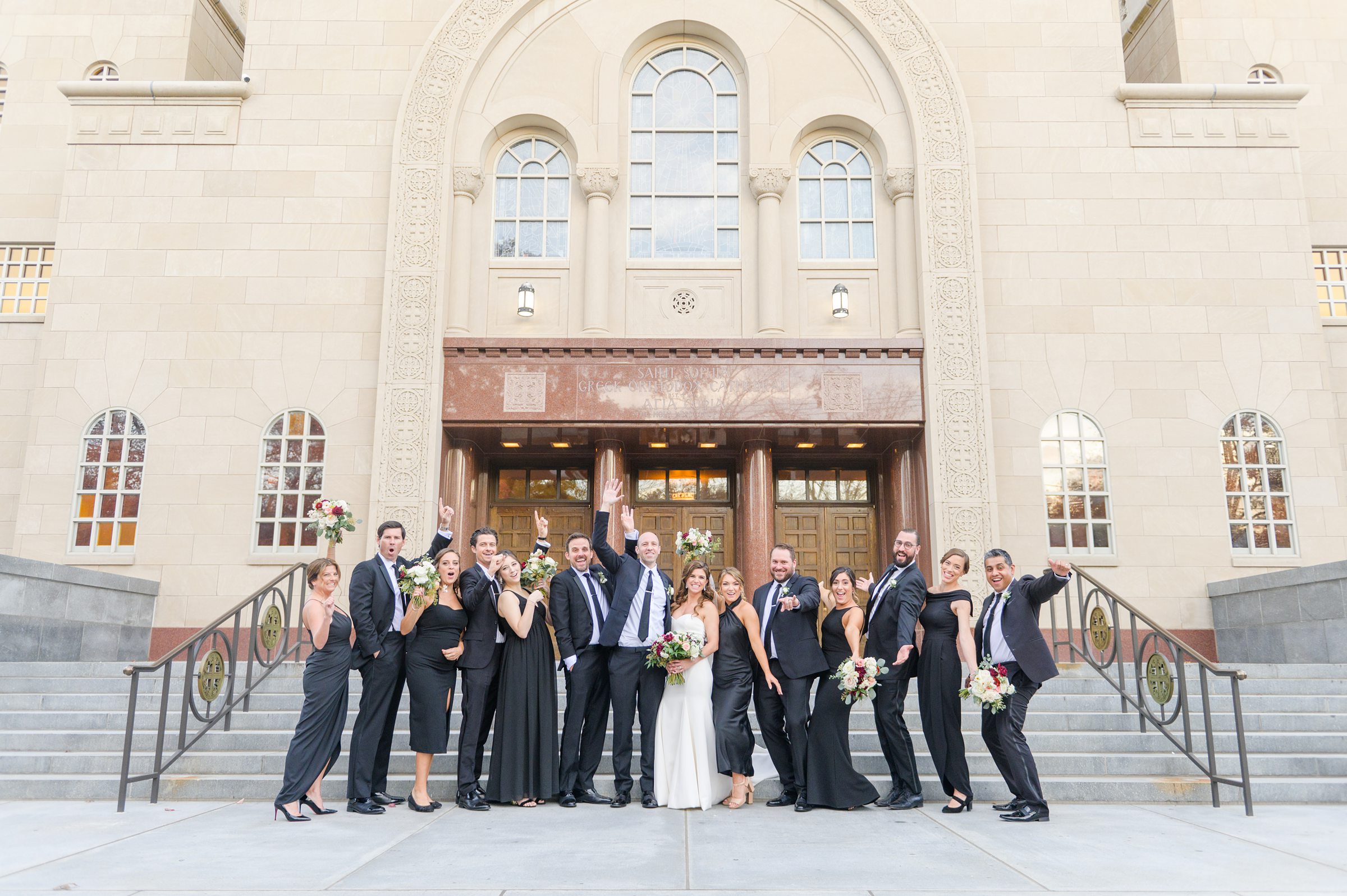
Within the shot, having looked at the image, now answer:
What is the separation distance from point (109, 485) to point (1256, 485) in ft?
52.8

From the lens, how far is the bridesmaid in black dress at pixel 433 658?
7.22m

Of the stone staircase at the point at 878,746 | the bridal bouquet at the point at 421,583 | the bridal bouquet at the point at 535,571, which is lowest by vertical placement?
the stone staircase at the point at 878,746

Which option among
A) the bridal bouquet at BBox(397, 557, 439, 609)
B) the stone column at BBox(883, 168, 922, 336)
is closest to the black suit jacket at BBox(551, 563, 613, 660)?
the bridal bouquet at BBox(397, 557, 439, 609)

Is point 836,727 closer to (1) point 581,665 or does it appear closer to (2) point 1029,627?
(2) point 1029,627

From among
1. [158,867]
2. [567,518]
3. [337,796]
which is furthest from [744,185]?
[158,867]

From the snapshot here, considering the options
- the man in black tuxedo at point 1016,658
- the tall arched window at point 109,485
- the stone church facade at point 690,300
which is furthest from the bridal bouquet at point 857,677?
the tall arched window at point 109,485

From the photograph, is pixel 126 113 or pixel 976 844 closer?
pixel 976 844

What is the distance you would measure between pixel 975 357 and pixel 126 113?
1309cm

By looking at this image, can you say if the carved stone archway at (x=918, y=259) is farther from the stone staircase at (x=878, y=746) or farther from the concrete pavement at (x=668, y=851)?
the concrete pavement at (x=668, y=851)

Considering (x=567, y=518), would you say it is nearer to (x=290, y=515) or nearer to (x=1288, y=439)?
(x=290, y=515)

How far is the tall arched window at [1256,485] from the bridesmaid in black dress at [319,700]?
11933mm

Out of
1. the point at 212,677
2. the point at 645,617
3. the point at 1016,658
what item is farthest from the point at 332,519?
the point at 1016,658

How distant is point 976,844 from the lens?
5.99 metres

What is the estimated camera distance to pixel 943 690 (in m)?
7.45
